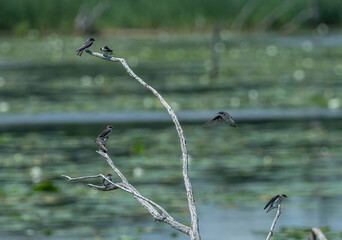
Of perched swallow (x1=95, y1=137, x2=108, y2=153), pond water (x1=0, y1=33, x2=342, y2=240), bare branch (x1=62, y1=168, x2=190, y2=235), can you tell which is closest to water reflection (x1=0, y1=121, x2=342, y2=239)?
pond water (x1=0, y1=33, x2=342, y2=240)

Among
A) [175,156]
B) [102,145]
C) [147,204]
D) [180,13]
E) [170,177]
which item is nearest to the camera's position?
[147,204]

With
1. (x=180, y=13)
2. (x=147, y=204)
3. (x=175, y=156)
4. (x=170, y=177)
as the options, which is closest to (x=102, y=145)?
(x=147, y=204)

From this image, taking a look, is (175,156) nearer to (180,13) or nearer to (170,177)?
(170,177)

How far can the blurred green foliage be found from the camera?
3309 cm

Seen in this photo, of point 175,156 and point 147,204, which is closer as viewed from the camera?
point 147,204

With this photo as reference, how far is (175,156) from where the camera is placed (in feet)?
36.7

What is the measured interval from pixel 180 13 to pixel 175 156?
22.5 m

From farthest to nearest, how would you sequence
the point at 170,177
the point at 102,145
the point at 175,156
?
the point at 175,156, the point at 170,177, the point at 102,145

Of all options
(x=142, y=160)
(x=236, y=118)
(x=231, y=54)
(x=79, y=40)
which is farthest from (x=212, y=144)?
(x=79, y=40)

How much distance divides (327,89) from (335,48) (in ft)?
31.1

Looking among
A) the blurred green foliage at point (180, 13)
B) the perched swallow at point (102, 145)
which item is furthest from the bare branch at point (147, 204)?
the blurred green foliage at point (180, 13)

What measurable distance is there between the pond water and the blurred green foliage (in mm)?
10267

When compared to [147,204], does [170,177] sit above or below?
above

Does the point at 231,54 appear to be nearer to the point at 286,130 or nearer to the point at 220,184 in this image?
the point at 286,130
